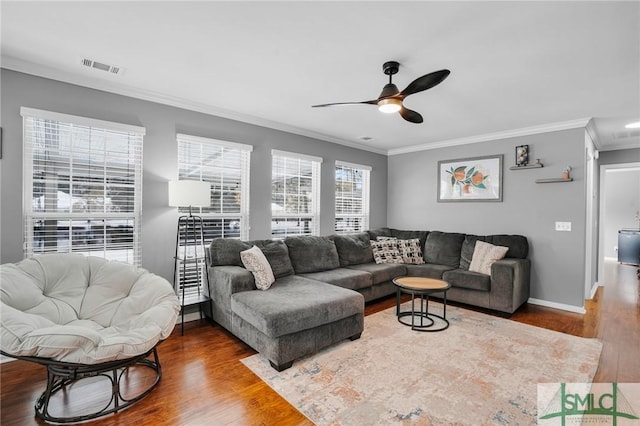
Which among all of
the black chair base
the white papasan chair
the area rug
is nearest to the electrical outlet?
the area rug

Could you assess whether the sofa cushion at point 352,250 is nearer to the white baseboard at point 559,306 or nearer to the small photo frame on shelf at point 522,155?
the white baseboard at point 559,306

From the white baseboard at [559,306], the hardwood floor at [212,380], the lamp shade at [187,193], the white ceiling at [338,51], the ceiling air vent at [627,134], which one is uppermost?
the white ceiling at [338,51]

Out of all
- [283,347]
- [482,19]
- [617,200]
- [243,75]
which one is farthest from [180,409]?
[617,200]

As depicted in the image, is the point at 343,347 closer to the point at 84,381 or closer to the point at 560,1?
the point at 84,381

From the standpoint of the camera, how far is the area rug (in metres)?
2.01

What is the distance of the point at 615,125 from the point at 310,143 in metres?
4.26

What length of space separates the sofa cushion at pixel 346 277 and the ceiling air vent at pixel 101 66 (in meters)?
2.91

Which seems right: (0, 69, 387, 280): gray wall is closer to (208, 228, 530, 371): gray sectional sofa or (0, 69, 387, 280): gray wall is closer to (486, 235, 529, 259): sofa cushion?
(208, 228, 530, 371): gray sectional sofa

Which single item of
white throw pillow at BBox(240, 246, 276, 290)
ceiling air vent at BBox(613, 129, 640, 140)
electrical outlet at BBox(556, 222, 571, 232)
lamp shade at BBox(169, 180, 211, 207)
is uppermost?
ceiling air vent at BBox(613, 129, 640, 140)

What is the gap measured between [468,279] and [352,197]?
96.5 inches

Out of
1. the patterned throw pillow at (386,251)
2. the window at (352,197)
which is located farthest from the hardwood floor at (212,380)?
the window at (352,197)

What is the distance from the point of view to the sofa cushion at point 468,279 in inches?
157

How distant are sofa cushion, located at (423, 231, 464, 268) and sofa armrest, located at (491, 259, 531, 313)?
0.79 m

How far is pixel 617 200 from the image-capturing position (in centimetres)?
841
